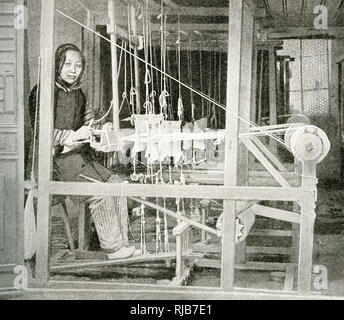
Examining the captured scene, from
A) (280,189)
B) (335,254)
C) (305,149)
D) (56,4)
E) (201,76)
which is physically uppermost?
(56,4)

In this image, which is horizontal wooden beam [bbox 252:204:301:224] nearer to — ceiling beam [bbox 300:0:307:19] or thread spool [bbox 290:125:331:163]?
thread spool [bbox 290:125:331:163]

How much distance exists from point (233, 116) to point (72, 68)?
1.09 m

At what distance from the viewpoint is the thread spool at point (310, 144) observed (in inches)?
140

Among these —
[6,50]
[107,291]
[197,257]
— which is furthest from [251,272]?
[6,50]

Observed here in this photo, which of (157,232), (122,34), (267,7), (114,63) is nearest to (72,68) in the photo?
(114,63)

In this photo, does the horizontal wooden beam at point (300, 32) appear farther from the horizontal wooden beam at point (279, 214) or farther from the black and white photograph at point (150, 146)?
the horizontal wooden beam at point (279, 214)

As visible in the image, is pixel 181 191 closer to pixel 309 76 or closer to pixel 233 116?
pixel 233 116

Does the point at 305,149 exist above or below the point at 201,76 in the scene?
below

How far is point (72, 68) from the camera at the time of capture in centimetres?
394

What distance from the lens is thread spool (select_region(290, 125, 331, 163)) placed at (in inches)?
140

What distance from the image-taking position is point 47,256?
3814mm

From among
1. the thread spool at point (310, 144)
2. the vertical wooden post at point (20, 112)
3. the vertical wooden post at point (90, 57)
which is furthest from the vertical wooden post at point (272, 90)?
the vertical wooden post at point (20, 112)

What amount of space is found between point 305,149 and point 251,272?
1058 mm
